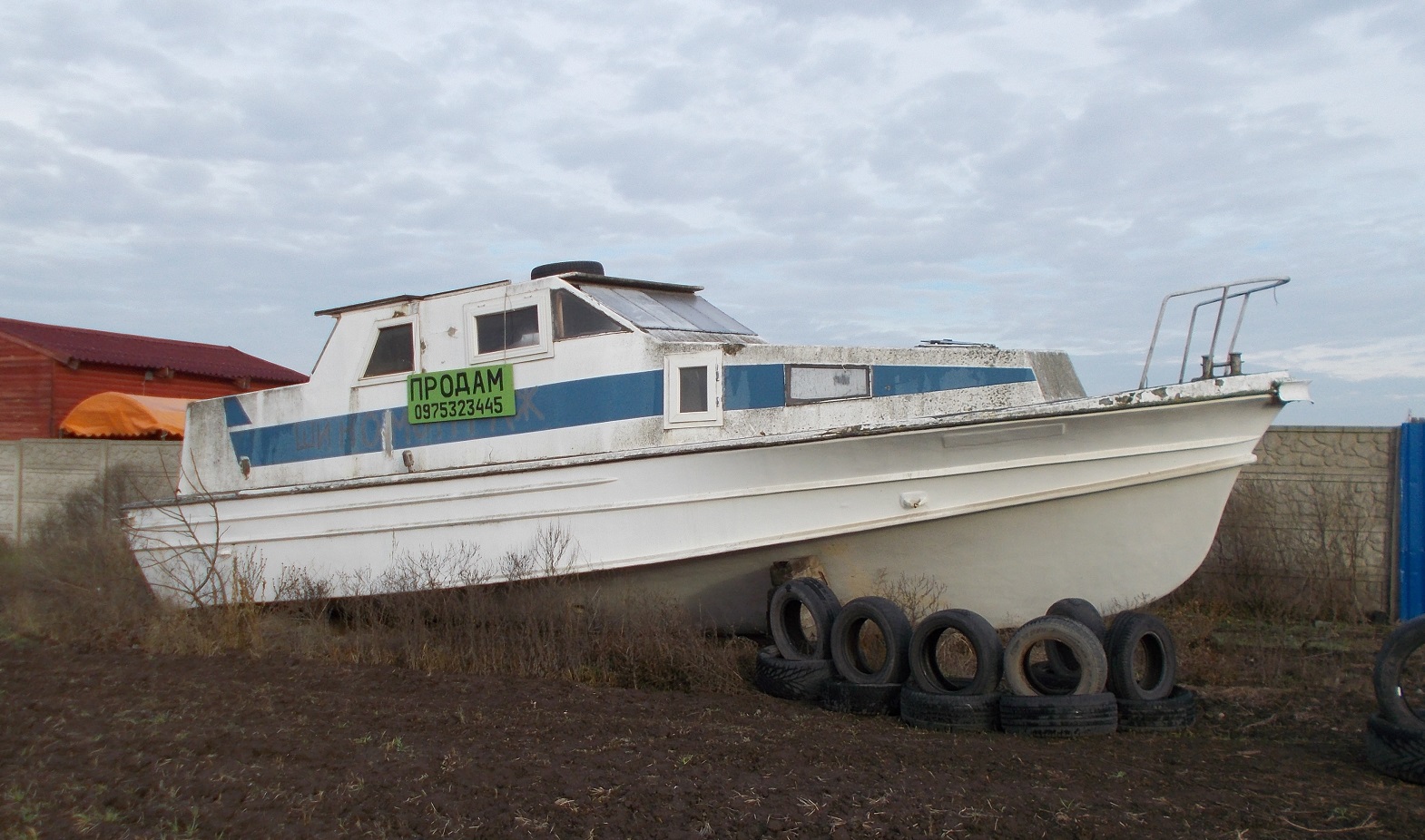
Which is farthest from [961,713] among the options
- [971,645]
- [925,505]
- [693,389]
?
[693,389]

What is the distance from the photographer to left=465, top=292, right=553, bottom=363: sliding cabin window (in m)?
7.74

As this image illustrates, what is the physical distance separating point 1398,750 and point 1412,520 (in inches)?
219

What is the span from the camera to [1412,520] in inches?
358

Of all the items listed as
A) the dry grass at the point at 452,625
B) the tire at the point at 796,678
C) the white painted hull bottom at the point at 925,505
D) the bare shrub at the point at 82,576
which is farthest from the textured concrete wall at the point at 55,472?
the tire at the point at 796,678

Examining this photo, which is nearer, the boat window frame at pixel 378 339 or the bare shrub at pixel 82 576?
the boat window frame at pixel 378 339

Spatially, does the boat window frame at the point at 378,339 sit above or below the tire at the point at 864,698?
above

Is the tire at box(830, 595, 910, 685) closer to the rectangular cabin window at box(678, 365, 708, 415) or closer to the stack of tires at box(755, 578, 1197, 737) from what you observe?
the stack of tires at box(755, 578, 1197, 737)

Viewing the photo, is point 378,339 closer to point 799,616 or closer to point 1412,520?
point 799,616

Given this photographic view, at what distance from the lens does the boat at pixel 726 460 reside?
6.54 m

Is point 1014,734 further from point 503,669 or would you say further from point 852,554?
point 503,669

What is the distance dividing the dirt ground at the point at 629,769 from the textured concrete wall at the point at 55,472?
9.95 meters

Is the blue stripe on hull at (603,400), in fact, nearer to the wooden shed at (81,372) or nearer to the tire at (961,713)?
the tire at (961,713)

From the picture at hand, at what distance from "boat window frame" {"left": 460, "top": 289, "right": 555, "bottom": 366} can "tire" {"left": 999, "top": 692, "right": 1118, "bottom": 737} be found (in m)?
4.10

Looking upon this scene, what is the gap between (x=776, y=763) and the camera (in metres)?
4.62
